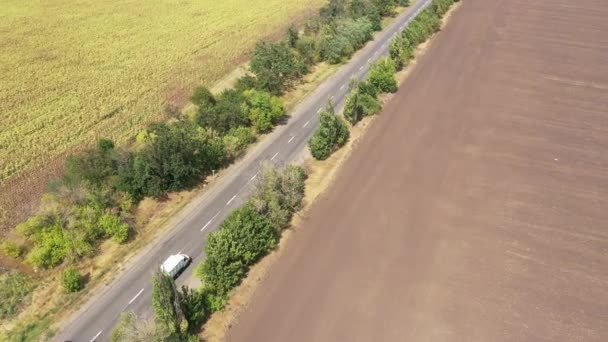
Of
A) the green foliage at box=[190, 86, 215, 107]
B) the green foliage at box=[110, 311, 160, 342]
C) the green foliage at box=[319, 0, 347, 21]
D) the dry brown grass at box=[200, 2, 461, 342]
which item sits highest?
the green foliage at box=[190, 86, 215, 107]

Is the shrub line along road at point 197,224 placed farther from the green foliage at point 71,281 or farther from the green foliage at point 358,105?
the green foliage at point 358,105

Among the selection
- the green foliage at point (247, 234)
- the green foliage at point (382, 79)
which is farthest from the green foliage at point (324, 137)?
the green foliage at point (382, 79)

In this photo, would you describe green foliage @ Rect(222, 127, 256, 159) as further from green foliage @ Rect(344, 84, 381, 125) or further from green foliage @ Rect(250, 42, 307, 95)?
green foliage @ Rect(344, 84, 381, 125)

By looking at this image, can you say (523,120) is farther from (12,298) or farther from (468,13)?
(12,298)

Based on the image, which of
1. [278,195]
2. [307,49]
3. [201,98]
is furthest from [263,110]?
[307,49]

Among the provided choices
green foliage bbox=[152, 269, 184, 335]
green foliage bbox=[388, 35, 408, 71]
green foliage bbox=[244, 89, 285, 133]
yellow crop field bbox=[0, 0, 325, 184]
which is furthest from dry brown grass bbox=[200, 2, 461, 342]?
yellow crop field bbox=[0, 0, 325, 184]

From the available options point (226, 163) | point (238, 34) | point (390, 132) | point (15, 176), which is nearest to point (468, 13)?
point (238, 34)

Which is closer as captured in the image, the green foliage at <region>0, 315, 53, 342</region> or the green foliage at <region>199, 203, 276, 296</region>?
the green foliage at <region>0, 315, 53, 342</region>

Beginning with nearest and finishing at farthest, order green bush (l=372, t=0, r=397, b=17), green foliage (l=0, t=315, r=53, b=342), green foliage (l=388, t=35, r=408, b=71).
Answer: green foliage (l=0, t=315, r=53, b=342) < green foliage (l=388, t=35, r=408, b=71) < green bush (l=372, t=0, r=397, b=17)
